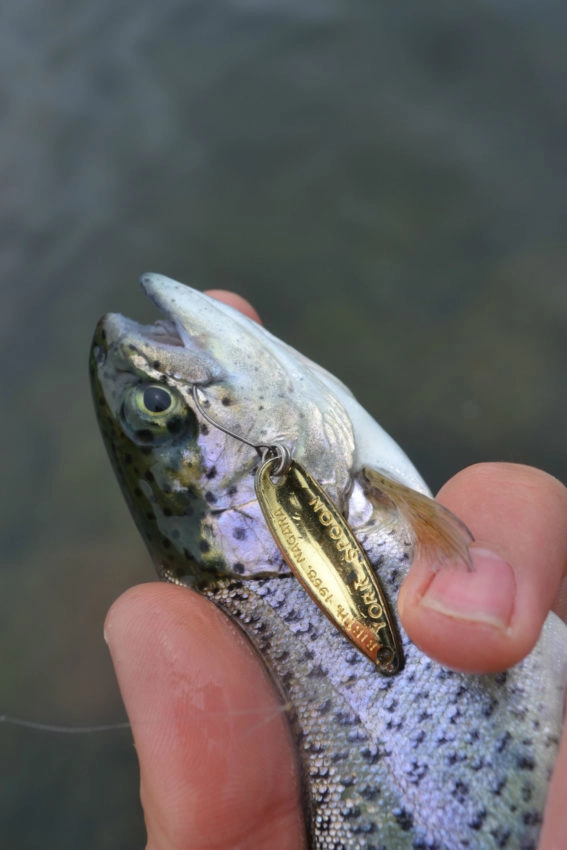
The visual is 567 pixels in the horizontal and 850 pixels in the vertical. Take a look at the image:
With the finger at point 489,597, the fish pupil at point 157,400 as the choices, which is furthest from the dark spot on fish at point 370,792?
the fish pupil at point 157,400

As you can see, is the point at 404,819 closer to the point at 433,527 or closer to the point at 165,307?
the point at 433,527

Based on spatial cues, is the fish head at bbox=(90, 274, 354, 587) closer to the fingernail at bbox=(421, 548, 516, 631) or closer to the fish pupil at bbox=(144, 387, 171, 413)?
the fish pupil at bbox=(144, 387, 171, 413)

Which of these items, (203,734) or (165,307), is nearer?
(203,734)

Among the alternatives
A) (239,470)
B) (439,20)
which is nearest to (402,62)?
(439,20)

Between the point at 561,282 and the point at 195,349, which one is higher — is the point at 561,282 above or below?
above

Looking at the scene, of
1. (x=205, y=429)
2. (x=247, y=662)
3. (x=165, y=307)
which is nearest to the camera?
(x=247, y=662)

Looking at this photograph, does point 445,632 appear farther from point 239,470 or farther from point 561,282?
point 561,282

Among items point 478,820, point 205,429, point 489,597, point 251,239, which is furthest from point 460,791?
point 251,239
